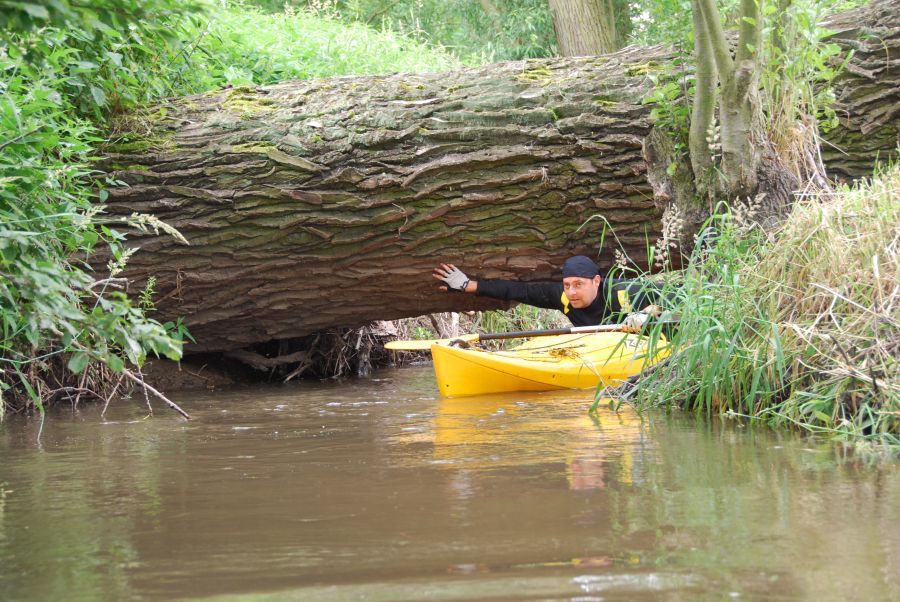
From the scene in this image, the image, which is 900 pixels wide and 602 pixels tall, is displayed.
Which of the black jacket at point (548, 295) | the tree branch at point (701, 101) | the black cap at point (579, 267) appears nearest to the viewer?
the tree branch at point (701, 101)

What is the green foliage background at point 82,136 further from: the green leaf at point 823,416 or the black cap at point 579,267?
the black cap at point 579,267

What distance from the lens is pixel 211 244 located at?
5.70 metres

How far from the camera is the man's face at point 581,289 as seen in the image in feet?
19.9

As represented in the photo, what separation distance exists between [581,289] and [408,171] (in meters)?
1.41

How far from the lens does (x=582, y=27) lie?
438 inches

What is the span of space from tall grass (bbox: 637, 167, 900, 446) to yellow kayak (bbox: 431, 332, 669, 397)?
129cm

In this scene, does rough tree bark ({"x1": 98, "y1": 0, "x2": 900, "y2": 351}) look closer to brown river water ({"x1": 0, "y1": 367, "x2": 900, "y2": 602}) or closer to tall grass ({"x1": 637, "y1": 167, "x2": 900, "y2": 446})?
tall grass ({"x1": 637, "y1": 167, "x2": 900, "y2": 446})

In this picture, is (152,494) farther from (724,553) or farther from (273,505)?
(724,553)

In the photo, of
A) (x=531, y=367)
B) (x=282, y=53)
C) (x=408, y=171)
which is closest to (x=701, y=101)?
(x=408, y=171)

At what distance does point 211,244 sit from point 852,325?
3673 mm

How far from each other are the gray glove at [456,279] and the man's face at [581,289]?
65 cm

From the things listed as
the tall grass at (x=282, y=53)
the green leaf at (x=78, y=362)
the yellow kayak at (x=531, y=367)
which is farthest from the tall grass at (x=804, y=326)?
the tall grass at (x=282, y=53)

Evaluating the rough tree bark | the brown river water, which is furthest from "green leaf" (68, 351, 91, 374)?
the rough tree bark

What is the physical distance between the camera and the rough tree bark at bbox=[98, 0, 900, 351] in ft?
18.3
